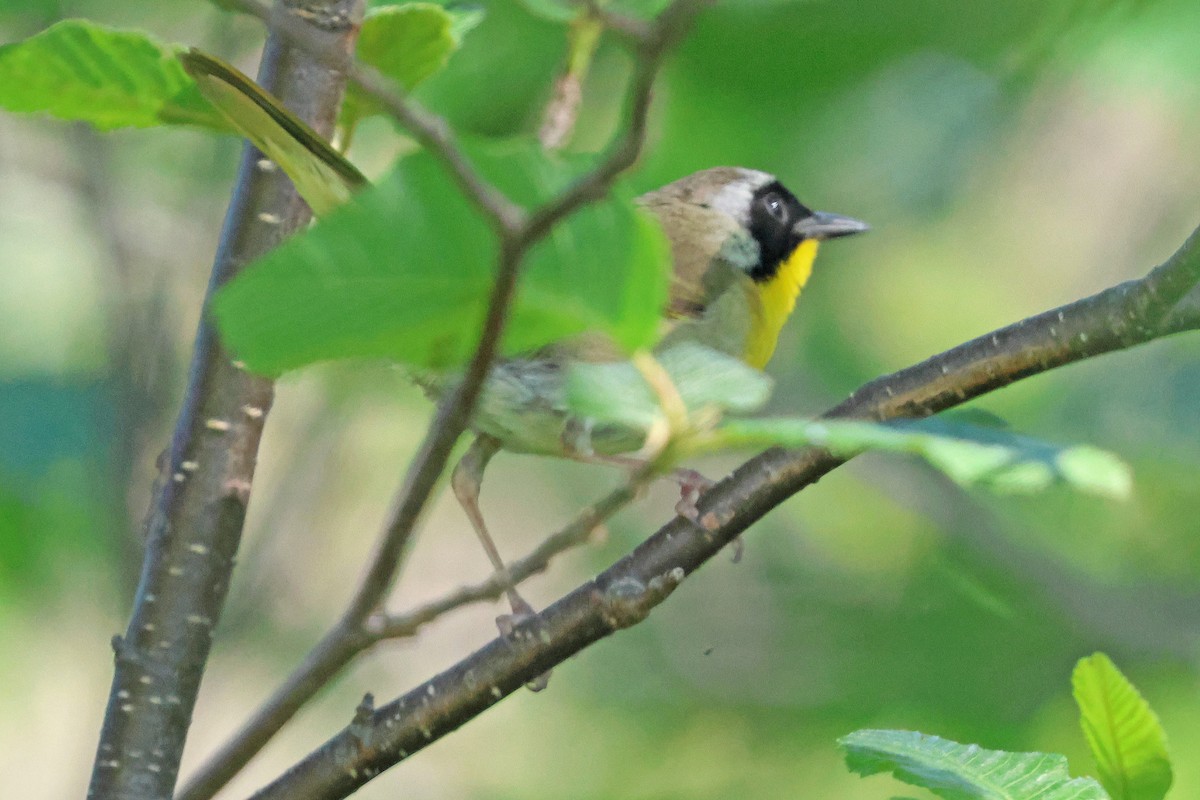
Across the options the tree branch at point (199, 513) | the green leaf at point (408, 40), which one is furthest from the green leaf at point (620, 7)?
the tree branch at point (199, 513)

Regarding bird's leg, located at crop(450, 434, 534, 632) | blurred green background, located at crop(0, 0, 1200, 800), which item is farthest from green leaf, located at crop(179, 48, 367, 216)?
bird's leg, located at crop(450, 434, 534, 632)

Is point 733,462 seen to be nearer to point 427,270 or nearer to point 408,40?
point 408,40

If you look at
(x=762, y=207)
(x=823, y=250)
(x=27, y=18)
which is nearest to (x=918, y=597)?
(x=762, y=207)

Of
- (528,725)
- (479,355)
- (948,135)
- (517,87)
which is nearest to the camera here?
(479,355)

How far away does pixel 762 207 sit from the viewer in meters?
3.36

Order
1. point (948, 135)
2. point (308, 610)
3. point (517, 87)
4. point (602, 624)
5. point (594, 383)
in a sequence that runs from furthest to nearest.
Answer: point (308, 610) → point (948, 135) → point (517, 87) → point (602, 624) → point (594, 383)

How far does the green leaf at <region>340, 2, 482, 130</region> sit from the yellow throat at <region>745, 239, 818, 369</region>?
1.25 m

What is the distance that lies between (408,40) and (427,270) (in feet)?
3.30

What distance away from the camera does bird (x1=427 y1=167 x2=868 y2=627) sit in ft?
7.65

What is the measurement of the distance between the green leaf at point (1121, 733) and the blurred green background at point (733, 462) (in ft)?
4.32

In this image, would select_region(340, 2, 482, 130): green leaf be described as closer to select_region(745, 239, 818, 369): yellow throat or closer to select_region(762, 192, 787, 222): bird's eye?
select_region(745, 239, 818, 369): yellow throat

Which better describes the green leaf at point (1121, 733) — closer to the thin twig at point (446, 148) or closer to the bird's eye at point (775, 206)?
→ the thin twig at point (446, 148)

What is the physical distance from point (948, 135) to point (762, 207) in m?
0.68

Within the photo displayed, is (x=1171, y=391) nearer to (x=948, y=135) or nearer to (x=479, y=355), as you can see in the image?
(x=948, y=135)
